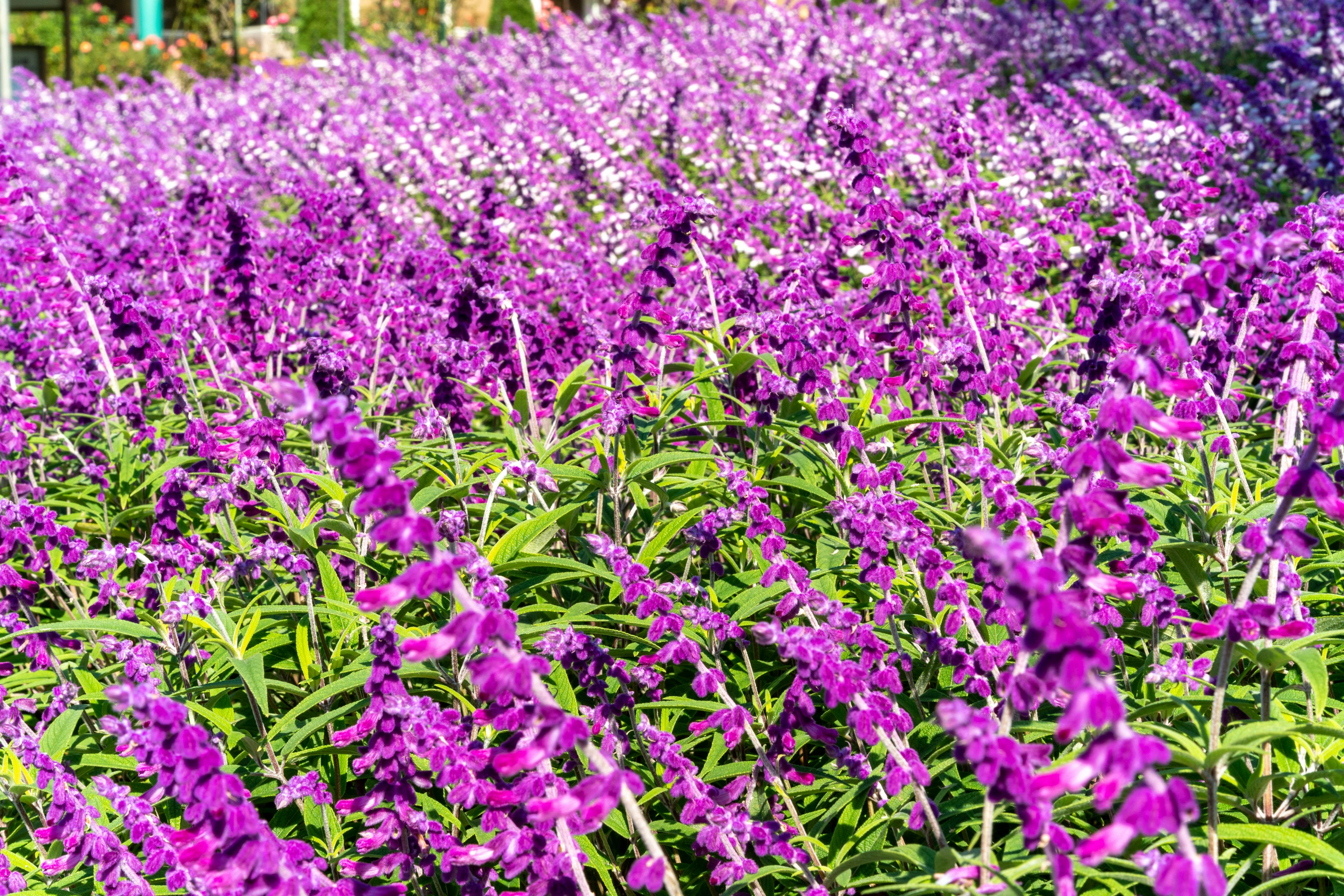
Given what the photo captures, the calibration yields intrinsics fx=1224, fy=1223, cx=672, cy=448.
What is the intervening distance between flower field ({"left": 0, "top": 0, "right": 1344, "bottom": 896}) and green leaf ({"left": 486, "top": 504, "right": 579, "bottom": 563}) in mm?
26

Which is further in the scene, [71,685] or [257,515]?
[257,515]

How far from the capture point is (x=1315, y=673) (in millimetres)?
2611

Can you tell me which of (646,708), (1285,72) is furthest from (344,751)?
(1285,72)

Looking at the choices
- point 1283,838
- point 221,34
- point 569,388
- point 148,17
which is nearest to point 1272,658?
point 1283,838

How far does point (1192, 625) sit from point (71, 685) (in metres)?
3.33

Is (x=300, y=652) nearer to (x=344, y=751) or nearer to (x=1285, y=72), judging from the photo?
(x=344, y=751)

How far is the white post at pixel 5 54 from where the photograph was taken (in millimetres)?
20703

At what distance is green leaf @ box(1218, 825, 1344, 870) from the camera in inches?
96.5

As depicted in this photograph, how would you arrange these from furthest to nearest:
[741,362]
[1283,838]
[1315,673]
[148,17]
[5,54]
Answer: [148,17]
[5,54]
[741,362]
[1315,673]
[1283,838]

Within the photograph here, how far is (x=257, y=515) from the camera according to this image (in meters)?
4.85

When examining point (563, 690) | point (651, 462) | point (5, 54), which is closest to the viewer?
point (563, 690)

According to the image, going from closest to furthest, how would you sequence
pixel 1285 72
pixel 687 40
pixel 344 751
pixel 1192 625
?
pixel 1192 625 → pixel 344 751 → pixel 1285 72 → pixel 687 40

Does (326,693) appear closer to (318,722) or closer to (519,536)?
(318,722)

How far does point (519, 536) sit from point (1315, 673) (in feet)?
7.34
